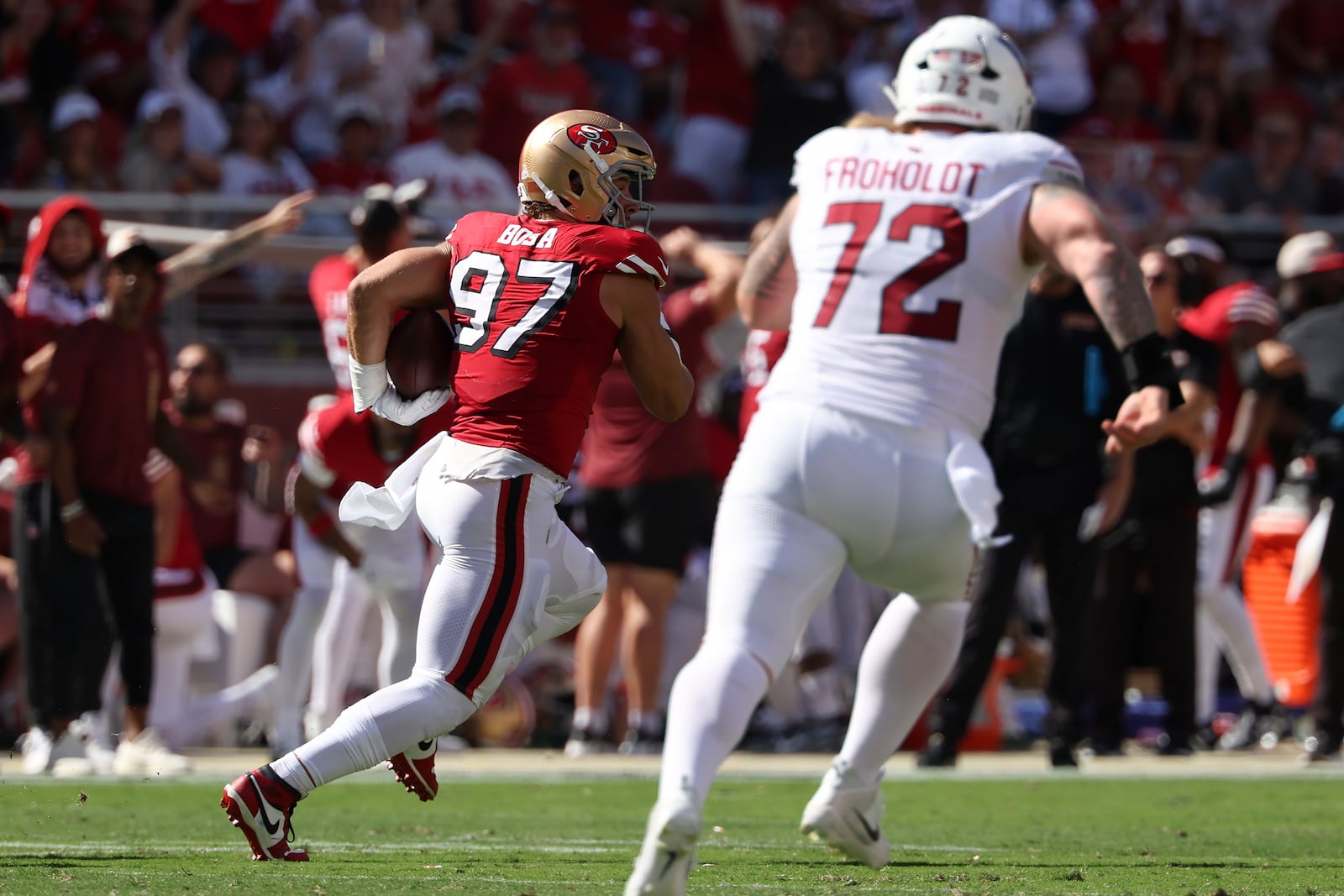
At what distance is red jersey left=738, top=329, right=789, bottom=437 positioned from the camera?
8.10 metres

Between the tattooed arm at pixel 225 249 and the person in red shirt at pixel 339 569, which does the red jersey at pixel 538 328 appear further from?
the tattooed arm at pixel 225 249

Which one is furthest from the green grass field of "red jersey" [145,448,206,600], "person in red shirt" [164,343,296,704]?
"person in red shirt" [164,343,296,704]

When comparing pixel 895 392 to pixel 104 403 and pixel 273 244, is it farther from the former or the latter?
pixel 273 244

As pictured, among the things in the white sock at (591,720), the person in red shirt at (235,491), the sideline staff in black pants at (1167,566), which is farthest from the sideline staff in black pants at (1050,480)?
the person in red shirt at (235,491)

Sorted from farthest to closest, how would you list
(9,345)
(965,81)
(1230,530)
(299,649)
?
(1230,530), (299,649), (9,345), (965,81)

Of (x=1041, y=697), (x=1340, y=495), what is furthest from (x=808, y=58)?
(x=1340, y=495)

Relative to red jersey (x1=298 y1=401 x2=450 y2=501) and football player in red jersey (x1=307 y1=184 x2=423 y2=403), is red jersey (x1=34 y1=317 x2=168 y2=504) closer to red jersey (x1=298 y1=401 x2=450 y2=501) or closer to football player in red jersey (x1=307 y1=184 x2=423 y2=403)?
red jersey (x1=298 y1=401 x2=450 y2=501)

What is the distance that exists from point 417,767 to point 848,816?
985mm

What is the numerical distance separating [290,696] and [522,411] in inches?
168

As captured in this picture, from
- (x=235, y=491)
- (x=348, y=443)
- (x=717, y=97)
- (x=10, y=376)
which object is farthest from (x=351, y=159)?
(x=10, y=376)

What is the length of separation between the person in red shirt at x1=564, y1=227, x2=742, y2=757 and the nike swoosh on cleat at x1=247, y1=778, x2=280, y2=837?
14.6ft

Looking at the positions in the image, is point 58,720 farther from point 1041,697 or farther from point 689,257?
point 1041,697

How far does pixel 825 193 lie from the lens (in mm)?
4504

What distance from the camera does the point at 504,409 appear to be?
435cm
